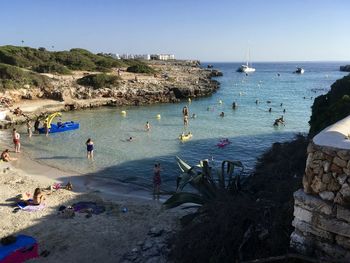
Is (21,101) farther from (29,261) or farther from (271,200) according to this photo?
(271,200)

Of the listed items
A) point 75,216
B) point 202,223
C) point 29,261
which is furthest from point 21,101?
point 202,223

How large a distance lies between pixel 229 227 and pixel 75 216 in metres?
7.38

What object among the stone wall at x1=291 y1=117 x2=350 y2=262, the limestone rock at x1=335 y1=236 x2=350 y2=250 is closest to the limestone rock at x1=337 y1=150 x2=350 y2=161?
the stone wall at x1=291 y1=117 x2=350 y2=262

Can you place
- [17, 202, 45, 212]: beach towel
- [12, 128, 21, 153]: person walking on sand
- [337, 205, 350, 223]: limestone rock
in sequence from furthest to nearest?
[12, 128, 21, 153]: person walking on sand
[17, 202, 45, 212]: beach towel
[337, 205, 350, 223]: limestone rock

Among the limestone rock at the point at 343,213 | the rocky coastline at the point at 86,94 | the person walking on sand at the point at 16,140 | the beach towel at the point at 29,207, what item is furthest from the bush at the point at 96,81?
the limestone rock at the point at 343,213

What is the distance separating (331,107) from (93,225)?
30.7ft

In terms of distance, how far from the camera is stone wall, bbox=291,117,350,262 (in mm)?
5715

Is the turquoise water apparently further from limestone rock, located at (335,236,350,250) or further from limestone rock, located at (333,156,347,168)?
limestone rock, located at (333,156,347,168)

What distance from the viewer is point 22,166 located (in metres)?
21.1

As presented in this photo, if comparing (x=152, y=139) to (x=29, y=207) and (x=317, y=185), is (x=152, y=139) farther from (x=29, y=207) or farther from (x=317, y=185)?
(x=317, y=185)

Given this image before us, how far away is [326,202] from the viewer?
19.4 feet

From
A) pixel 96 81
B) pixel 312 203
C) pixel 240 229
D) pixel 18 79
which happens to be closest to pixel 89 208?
pixel 240 229

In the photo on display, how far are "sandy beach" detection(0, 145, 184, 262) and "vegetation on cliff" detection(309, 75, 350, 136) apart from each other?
5965 mm

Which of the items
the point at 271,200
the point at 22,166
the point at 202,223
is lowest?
the point at 22,166
